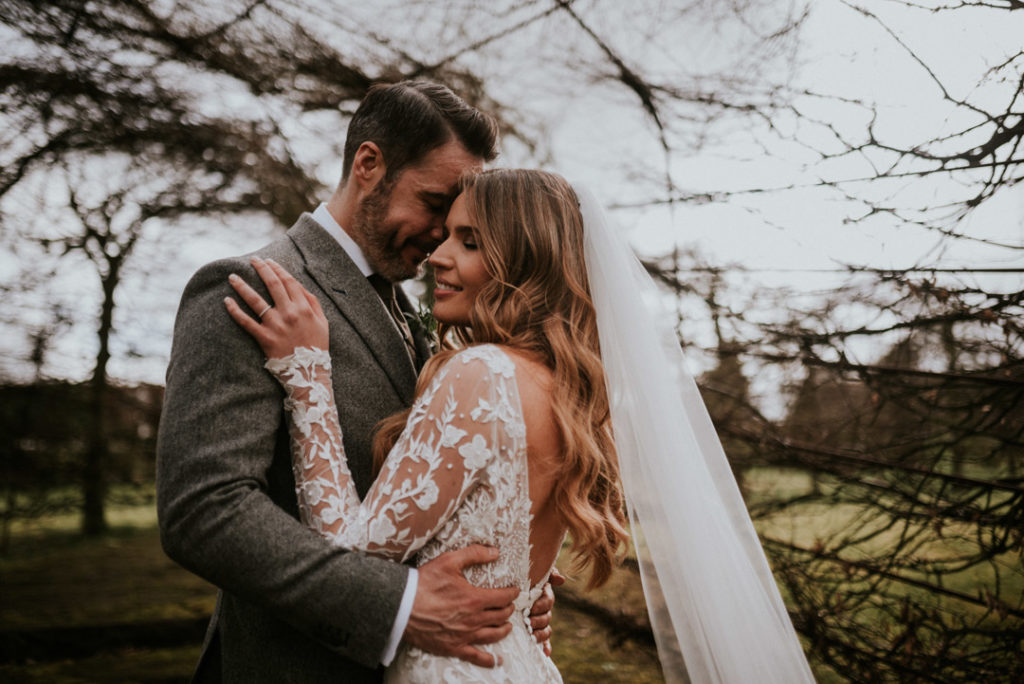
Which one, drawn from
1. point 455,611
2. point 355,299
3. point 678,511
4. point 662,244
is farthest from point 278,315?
point 662,244

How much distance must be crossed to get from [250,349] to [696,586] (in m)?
1.23

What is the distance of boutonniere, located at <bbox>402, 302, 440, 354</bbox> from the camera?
7.41ft

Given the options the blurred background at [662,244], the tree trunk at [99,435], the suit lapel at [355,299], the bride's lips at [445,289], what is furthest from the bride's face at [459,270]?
the tree trunk at [99,435]

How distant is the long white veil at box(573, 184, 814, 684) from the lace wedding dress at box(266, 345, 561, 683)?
35 cm

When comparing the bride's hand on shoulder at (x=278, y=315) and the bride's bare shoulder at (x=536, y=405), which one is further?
the bride's bare shoulder at (x=536, y=405)

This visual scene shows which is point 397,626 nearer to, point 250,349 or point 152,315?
point 250,349

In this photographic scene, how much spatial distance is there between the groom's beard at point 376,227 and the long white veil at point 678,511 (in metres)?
0.64

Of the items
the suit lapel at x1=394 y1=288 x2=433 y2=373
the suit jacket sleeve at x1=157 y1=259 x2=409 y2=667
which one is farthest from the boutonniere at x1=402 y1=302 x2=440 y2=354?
the suit jacket sleeve at x1=157 y1=259 x2=409 y2=667

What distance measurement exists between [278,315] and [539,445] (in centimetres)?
71

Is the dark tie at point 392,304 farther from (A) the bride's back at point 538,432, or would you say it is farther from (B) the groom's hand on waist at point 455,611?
(B) the groom's hand on waist at point 455,611

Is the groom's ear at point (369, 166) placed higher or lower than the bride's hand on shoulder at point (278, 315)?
higher

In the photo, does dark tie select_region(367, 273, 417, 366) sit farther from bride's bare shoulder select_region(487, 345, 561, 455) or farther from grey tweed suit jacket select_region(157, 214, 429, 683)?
bride's bare shoulder select_region(487, 345, 561, 455)

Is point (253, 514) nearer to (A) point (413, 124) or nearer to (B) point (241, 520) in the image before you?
(B) point (241, 520)

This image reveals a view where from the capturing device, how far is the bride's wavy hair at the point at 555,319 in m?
1.68
